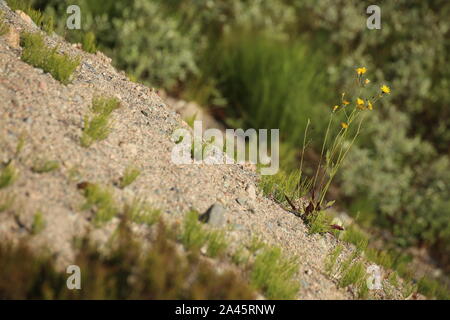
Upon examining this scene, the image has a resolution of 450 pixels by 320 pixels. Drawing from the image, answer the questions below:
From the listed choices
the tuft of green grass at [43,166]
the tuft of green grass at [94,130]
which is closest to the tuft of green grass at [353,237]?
the tuft of green grass at [94,130]

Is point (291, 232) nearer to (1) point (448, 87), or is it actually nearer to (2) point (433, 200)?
(2) point (433, 200)

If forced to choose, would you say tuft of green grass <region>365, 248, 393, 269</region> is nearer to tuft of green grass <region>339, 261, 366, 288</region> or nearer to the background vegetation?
tuft of green grass <region>339, 261, 366, 288</region>

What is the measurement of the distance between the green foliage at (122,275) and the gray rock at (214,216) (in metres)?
0.45

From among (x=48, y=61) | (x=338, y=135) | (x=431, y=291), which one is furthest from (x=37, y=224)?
(x=431, y=291)

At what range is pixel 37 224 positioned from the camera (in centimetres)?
266

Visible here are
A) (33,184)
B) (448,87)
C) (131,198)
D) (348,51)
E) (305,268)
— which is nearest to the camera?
(33,184)

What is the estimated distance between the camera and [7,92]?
3412mm

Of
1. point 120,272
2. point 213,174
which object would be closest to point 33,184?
point 120,272

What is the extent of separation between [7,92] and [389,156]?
225 inches

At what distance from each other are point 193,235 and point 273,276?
572mm

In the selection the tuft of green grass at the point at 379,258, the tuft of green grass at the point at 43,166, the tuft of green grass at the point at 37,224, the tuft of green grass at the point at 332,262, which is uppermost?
the tuft of green grass at the point at 43,166

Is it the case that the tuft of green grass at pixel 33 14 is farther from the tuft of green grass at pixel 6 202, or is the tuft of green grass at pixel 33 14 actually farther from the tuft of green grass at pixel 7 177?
the tuft of green grass at pixel 6 202

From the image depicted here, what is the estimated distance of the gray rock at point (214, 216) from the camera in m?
3.27

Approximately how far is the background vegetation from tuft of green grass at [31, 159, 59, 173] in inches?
117
